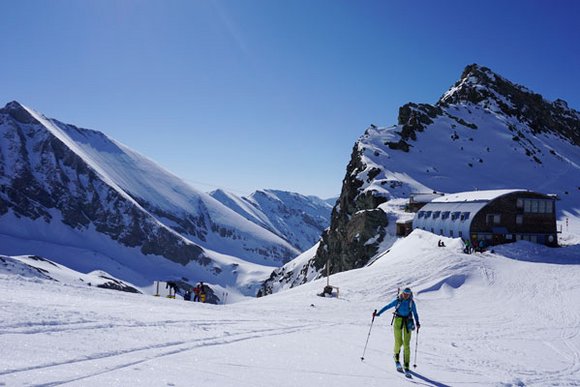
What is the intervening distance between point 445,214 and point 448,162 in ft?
141

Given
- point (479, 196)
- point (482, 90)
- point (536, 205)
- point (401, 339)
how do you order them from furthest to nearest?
point (482, 90), point (479, 196), point (536, 205), point (401, 339)

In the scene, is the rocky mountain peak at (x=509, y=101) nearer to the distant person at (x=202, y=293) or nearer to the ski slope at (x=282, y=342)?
the distant person at (x=202, y=293)

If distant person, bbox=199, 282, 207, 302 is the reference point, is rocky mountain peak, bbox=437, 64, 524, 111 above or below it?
above

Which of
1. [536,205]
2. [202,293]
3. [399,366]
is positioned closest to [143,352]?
[399,366]

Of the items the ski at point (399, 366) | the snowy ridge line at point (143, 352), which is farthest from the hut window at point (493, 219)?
the ski at point (399, 366)

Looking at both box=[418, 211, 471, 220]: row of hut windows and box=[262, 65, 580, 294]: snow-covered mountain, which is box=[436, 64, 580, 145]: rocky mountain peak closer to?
box=[262, 65, 580, 294]: snow-covered mountain

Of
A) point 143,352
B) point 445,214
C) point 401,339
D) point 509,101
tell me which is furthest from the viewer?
point 509,101

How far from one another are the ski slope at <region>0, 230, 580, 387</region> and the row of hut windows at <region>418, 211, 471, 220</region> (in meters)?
16.9

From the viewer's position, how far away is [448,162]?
84312mm

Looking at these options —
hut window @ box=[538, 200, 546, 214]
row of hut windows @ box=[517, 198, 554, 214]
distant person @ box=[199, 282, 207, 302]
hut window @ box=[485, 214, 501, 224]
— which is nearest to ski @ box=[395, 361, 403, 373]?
distant person @ box=[199, 282, 207, 302]

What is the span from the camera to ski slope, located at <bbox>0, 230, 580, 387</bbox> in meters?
7.69

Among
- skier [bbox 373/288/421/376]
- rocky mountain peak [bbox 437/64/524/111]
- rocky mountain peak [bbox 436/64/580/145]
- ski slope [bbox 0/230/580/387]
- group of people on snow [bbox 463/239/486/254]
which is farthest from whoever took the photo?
rocky mountain peak [bbox 437/64/524/111]

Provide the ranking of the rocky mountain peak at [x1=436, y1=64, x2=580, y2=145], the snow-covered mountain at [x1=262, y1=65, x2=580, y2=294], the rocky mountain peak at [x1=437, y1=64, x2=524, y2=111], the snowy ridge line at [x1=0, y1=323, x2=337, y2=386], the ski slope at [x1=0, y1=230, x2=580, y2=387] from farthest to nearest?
the rocky mountain peak at [x1=437, y1=64, x2=524, y2=111], the rocky mountain peak at [x1=436, y1=64, x2=580, y2=145], the snow-covered mountain at [x1=262, y1=65, x2=580, y2=294], the ski slope at [x1=0, y1=230, x2=580, y2=387], the snowy ridge line at [x1=0, y1=323, x2=337, y2=386]

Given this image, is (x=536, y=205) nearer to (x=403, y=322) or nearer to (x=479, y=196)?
(x=479, y=196)
